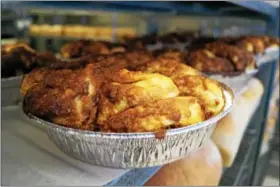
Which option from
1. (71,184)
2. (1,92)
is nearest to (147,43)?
(1,92)

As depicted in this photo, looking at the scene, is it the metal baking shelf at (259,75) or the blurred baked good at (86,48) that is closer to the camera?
the blurred baked good at (86,48)

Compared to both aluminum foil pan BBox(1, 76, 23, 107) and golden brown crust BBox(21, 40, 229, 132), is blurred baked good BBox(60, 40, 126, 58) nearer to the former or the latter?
aluminum foil pan BBox(1, 76, 23, 107)

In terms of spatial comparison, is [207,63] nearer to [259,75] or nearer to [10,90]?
[10,90]

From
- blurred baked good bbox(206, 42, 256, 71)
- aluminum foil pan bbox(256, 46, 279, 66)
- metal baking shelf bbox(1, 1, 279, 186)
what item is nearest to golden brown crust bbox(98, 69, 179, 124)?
blurred baked good bbox(206, 42, 256, 71)

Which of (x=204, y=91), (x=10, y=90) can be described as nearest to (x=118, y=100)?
(x=204, y=91)

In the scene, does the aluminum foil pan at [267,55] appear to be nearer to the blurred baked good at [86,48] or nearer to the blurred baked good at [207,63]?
the blurred baked good at [207,63]

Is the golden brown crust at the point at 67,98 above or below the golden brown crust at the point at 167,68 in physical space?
below

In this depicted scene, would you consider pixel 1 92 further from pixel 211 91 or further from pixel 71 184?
pixel 211 91

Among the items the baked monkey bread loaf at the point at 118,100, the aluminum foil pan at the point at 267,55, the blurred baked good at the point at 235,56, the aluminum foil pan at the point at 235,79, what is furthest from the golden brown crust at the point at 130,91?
the aluminum foil pan at the point at 267,55
